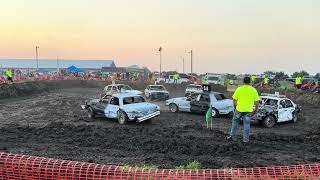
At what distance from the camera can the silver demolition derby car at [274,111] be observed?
1948cm

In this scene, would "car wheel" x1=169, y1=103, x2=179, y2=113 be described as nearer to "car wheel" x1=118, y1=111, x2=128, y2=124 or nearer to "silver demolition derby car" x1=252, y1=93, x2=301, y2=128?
"silver demolition derby car" x1=252, y1=93, x2=301, y2=128

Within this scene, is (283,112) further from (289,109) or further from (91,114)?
(91,114)

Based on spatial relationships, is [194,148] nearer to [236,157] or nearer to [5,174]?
[236,157]

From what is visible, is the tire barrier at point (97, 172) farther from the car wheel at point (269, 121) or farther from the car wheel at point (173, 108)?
the car wheel at point (173, 108)

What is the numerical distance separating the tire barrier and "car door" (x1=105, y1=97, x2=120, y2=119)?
564 inches

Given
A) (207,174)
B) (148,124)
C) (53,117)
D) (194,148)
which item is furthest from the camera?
(53,117)

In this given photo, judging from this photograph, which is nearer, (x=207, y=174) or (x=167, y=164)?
(x=207, y=174)

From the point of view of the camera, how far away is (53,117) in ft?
73.4

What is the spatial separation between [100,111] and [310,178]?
16297 millimetres

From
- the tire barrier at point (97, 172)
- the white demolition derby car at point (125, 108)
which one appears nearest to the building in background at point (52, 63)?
the white demolition derby car at point (125, 108)

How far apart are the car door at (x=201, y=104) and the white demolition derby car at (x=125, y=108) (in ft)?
14.4

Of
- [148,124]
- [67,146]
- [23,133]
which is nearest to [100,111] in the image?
[148,124]

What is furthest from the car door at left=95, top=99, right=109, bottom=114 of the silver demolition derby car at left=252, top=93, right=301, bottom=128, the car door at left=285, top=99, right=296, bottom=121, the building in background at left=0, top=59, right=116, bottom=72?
the building in background at left=0, top=59, right=116, bottom=72

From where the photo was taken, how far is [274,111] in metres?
19.8
